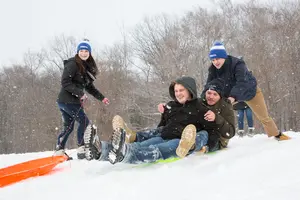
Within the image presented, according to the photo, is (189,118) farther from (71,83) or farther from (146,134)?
(71,83)

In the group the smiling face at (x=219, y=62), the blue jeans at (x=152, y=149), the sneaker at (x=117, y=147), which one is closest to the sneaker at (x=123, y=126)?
the blue jeans at (x=152, y=149)

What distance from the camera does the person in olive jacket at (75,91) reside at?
4582 millimetres

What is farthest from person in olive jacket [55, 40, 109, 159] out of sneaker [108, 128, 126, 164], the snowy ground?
sneaker [108, 128, 126, 164]

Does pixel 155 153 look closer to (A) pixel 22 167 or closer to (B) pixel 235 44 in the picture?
(A) pixel 22 167

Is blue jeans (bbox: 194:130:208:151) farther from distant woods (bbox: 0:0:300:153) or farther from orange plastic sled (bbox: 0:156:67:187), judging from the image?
distant woods (bbox: 0:0:300:153)

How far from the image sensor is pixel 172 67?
2369 cm

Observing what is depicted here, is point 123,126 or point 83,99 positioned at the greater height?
point 83,99

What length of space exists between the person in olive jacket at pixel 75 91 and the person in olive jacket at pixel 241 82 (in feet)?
6.09

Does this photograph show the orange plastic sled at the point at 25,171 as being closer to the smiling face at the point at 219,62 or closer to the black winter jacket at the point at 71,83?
the black winter jacket at the point at 71,83

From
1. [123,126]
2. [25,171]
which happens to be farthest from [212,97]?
[25,171]

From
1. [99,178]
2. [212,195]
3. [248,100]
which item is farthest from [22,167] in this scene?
[248,100]

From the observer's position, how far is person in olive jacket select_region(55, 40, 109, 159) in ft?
15.0

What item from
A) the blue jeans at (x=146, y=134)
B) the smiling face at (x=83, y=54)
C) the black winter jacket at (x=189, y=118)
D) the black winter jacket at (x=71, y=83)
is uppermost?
the smiling face at (x=83, y=54)

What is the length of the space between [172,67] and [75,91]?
19.5 metres
